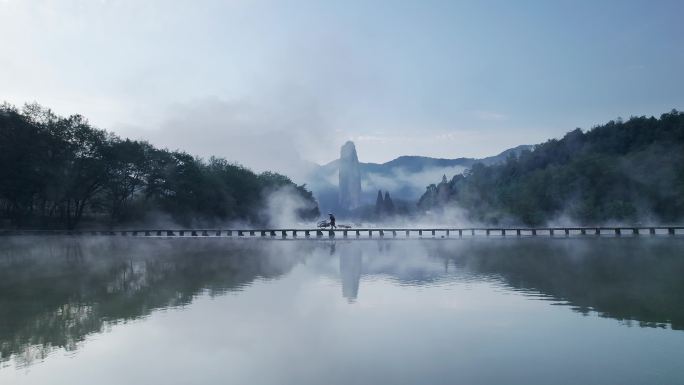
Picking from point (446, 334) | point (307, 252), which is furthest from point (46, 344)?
point (307, 252)

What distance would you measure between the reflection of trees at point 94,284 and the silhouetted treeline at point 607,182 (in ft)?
158

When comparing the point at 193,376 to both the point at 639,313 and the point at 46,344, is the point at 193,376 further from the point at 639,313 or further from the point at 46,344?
the point at 639,313

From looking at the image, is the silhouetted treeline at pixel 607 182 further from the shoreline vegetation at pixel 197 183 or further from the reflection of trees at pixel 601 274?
the reflection of trees at pixel 601 274

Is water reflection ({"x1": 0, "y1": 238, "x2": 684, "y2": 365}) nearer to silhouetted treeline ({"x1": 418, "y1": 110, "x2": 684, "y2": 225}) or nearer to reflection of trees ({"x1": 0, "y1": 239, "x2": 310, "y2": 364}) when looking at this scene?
reflection of trees ({"x1": 0, "y1": 239, "x2": 310, "y2": 364})

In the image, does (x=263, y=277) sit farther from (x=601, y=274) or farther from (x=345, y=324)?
(x=601, y=274)

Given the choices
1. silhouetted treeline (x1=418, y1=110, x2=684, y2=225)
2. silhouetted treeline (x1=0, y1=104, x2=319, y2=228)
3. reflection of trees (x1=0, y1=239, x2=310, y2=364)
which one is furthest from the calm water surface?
silhouetted treeline (x1=418, y1=110, x2=684, y2=225)

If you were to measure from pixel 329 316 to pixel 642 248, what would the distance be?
2615 centimetres

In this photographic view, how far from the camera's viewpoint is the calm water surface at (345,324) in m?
9.29

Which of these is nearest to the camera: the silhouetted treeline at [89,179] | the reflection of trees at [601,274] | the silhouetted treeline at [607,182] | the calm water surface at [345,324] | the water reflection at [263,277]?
the calm water surface at [345,324]

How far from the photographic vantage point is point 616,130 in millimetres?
89250

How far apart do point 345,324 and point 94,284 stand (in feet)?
36.0

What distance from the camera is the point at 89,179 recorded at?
57656 millimetres

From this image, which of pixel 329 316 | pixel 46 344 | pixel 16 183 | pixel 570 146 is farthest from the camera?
pixel 570 146

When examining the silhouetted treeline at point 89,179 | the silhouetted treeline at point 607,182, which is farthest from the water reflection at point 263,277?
the silhouetted treeline at point 607,182
